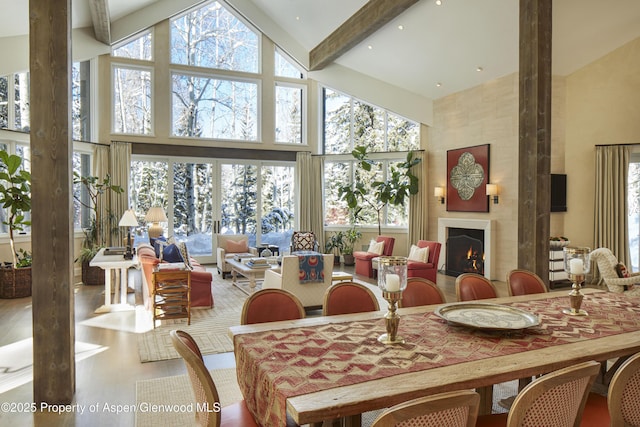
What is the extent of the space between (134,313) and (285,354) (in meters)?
4.43

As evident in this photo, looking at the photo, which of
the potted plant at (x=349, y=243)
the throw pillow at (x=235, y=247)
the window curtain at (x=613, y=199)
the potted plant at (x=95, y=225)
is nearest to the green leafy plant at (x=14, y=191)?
the potted plant at (x=95, y=225)

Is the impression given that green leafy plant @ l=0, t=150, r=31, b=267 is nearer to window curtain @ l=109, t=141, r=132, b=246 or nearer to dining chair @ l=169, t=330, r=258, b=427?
window curtain @ l=109, t=141, r=132, b=246

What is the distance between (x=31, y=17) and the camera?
10.0 feet

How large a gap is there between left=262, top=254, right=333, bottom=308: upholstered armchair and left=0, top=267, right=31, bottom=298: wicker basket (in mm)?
3770

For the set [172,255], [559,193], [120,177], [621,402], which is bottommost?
[621,402]

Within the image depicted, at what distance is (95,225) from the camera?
8.24 metres

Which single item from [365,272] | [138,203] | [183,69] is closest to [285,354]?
[365,272]

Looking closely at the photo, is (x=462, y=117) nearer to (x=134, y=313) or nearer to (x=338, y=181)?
(x=338, y=181)

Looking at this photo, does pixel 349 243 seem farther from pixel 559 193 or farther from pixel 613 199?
pixel 613 199

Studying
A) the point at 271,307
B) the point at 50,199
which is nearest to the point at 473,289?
the point at 271,307

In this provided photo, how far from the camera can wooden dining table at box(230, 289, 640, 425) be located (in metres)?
1.54

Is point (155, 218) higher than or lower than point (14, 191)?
lower

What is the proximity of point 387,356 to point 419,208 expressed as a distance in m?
7.86

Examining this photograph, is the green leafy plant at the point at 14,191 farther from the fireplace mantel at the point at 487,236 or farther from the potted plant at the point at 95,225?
the fireplace mantel at the point at 487,236
